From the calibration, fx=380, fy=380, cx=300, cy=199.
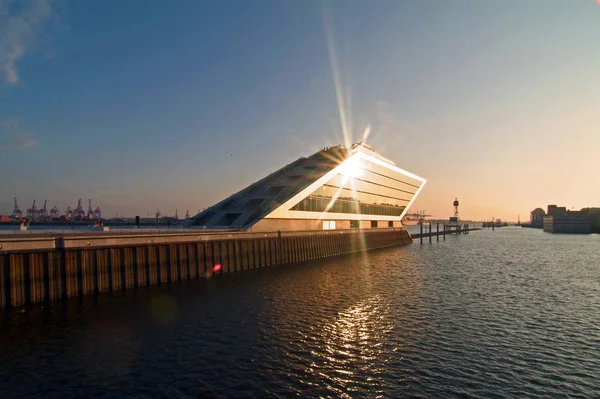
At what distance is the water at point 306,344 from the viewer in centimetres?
1619

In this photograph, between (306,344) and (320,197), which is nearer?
(306,344)

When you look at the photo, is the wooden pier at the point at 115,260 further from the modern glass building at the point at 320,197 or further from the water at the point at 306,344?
the modern glass building at the point at 320,197

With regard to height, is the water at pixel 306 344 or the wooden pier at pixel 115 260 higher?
the wooden pier at pixel 115 260

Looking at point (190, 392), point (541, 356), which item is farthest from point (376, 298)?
point (190, 392)

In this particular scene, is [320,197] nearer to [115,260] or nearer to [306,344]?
[115,260]

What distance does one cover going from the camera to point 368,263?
60.5 metres

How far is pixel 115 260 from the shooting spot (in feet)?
113

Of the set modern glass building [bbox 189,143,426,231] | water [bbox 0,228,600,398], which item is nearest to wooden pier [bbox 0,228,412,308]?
water [bbox 0,228,600,398]

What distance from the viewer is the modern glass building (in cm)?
6306

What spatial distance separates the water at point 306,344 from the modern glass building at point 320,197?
26538 millimetres

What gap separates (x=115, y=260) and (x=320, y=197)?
1663 inches

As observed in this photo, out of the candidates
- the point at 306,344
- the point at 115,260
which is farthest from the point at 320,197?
the point at 306,344

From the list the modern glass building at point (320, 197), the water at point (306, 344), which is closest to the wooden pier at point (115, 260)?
the water at point (306, 344)

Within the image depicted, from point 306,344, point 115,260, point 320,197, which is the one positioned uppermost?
point 320,197
